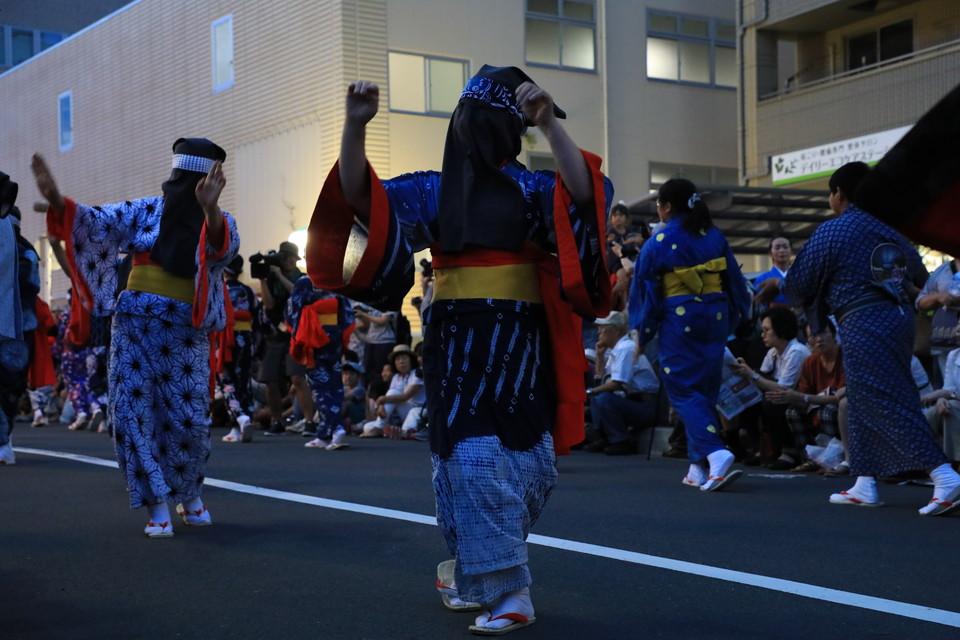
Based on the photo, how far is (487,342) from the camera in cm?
456

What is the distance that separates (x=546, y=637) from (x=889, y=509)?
371 centimetres

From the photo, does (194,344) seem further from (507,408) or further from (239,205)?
(239,205)

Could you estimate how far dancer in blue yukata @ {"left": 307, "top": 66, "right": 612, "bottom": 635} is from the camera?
4402mm

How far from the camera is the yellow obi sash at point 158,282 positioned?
6848 millimetres

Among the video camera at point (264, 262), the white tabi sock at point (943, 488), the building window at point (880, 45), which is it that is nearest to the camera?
the white tabi sock at point (943, 488)

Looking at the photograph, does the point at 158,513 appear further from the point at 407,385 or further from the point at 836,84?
the point at 836,84

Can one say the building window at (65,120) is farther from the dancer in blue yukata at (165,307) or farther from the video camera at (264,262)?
the dancer in blue yukata at (165,307)

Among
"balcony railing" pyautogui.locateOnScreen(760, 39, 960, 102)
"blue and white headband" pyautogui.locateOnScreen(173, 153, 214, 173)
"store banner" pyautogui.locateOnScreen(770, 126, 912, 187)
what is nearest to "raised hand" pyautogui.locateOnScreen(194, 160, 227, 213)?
"blue and white headband" pyautogui.locateOnScreen(173, 153, 214, 173)

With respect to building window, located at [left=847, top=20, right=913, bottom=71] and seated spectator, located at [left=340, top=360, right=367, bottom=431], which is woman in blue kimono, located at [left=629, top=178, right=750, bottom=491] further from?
building window, located at [left=847, top=20, right=913, bottom=71]

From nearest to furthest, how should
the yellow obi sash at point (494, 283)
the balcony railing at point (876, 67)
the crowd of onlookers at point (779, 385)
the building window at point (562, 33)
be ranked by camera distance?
the yellow obi sash at point (494, 283) → the crowd of onlookers at point (779, 385) → the balcony railing at point (876, 67) → the building window at point (562, 33)

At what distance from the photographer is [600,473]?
9.85 metres

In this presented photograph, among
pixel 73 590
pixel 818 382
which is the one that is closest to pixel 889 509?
pixel 818 382

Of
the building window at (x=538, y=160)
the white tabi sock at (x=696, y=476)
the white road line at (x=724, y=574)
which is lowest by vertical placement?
the white tabi sock at (x=696, y=476)

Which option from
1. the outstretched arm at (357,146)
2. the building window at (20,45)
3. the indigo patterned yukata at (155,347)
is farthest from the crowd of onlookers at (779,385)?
the building window at (20,45)
